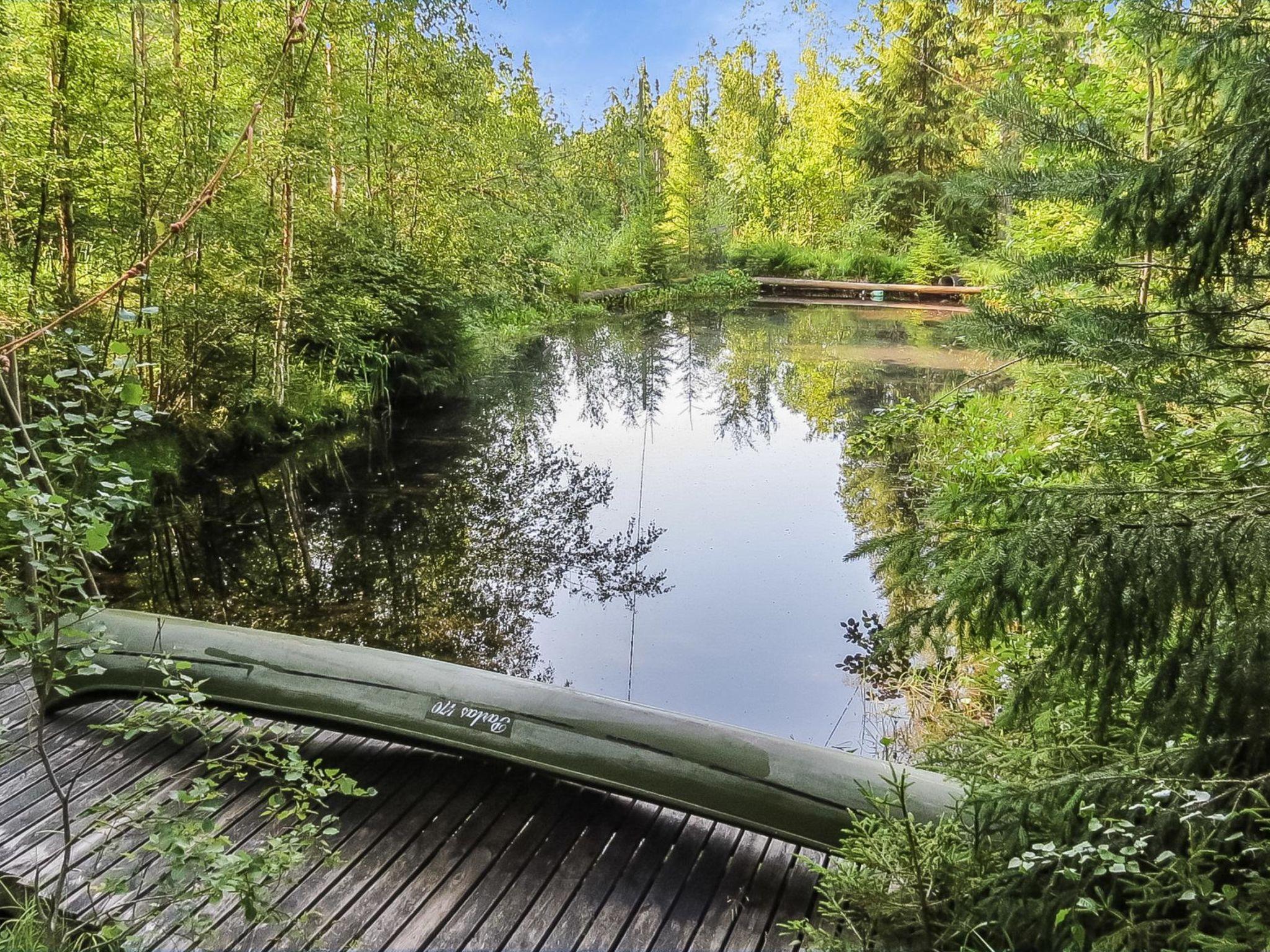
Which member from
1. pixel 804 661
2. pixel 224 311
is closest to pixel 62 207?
pixel 224 311

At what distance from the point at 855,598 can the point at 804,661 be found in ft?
2.58

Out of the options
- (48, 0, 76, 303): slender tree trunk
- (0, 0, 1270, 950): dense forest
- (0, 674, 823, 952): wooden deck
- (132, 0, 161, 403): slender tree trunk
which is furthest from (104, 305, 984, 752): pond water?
(48, 0, 76, 303): slender tree trunk

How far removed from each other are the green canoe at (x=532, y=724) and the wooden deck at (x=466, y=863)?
166mm

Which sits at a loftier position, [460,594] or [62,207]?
[62,207]

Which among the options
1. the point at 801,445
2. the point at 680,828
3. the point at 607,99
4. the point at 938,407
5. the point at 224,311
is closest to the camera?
the point at 680,828

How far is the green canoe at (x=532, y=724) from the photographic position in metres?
2.07

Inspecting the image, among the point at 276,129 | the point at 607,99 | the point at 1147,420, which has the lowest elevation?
the point at 1147,420

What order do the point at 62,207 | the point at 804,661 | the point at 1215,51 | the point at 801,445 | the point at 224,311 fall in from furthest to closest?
the point at 801,445 < the point at 224,311 < the point at 62,207 < the point at 804,661 < the point at 1215,51

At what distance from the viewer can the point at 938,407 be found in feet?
8.80

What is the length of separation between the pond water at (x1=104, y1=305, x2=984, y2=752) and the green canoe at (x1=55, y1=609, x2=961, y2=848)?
1183 mm

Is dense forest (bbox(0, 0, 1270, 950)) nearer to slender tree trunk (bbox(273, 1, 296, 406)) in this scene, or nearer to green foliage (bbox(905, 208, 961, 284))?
slender tree trunk (bbox(273, 1, 296, 406))

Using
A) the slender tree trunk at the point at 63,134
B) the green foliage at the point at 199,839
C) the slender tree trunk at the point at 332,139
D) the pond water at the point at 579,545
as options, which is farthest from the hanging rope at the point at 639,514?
the slender tree trunk at the point at 63,134

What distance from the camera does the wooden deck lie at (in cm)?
190

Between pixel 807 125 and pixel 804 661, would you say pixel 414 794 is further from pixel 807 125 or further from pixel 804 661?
pixel 807 125
